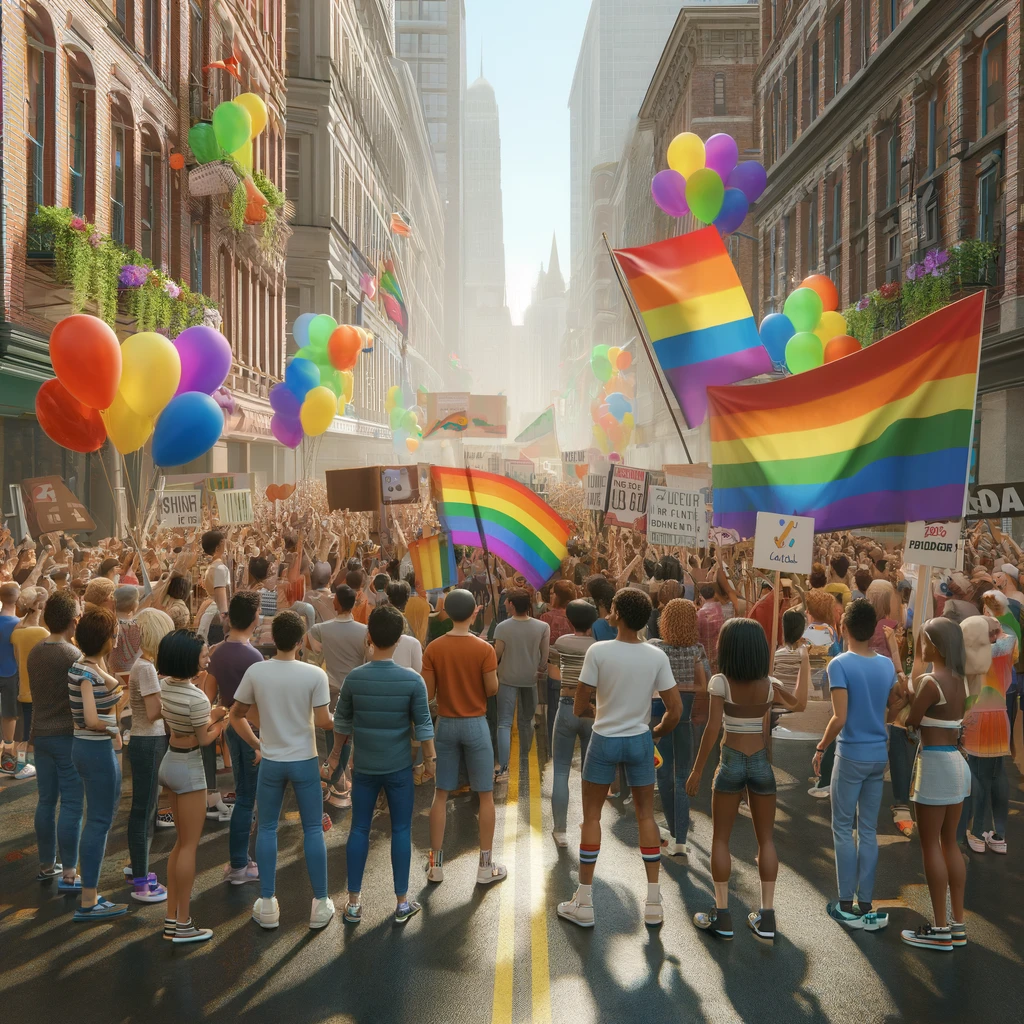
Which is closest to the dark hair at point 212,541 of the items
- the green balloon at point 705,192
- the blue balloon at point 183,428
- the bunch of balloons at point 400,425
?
the blue balloon at point 183,428

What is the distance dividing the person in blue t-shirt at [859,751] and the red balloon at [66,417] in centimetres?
851

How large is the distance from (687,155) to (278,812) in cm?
1433

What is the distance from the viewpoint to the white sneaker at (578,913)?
5887 millimetres

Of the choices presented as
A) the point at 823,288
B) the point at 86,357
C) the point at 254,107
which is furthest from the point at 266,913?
the point at 254,107

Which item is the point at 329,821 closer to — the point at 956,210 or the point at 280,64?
the point at 956,210

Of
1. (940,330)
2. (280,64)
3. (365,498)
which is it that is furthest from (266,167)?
(940,330)

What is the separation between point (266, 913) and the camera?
582 centimetres

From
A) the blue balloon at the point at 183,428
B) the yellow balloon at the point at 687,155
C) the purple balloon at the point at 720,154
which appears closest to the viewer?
the blue balloon at the point at 183,428

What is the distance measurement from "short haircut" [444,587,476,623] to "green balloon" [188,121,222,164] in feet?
63.9

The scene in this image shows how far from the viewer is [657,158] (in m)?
63.3

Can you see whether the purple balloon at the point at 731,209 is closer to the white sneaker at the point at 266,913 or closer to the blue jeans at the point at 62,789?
the blue jeans at the point at 62,789

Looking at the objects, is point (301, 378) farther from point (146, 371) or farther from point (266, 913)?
point (266, 913)

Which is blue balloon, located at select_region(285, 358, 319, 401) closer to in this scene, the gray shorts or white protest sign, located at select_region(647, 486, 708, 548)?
white protest sign, located at select_region(647, 486, 708, 548)

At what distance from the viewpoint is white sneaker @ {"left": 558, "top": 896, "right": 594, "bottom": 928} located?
5887mm
